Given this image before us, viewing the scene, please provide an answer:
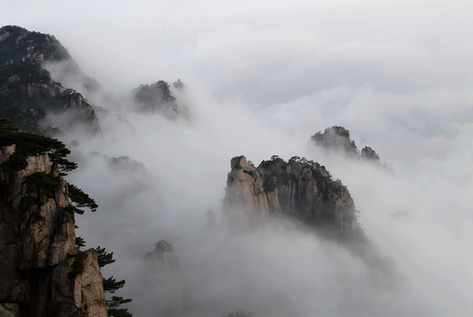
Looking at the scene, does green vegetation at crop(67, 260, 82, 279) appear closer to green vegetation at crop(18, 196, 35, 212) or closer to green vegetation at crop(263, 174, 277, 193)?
green vegetation at crop(18, 196, 35, 212)

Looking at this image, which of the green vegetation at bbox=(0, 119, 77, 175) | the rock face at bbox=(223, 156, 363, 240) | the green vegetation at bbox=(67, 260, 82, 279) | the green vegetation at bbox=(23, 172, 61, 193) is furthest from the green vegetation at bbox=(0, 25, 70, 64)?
the green vegetation at bbox=(67, 260, 82, 279)

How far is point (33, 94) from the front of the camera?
126 m

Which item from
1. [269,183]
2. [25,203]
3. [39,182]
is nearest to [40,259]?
[25,203]

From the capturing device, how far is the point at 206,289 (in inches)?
3568

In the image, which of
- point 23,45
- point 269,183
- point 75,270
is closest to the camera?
point 75,270

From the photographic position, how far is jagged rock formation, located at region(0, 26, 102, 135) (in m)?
113

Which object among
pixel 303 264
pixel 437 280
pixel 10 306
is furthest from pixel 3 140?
pixel 437 280

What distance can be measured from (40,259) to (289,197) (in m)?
94.8

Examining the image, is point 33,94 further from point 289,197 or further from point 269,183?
point 289,197

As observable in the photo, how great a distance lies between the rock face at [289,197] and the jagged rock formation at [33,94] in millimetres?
73870

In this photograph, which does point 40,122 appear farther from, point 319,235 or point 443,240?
point 443,240

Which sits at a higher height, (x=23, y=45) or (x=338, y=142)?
(x=23, y=45)

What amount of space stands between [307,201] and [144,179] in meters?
91.1

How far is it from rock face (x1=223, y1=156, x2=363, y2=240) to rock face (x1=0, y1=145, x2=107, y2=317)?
74.7 meters
